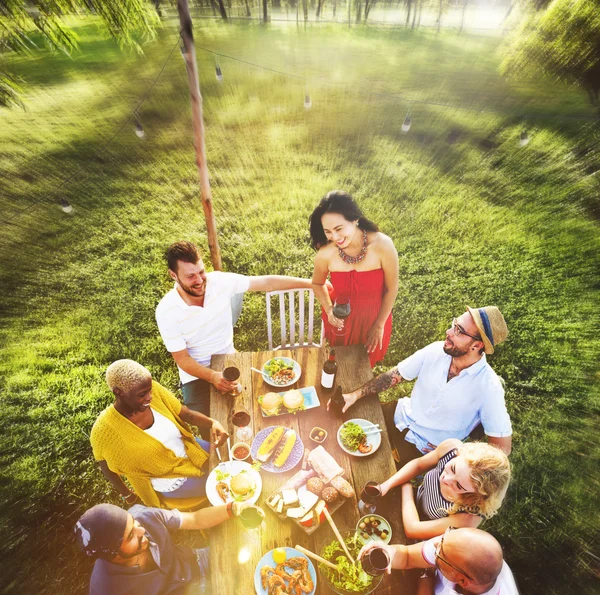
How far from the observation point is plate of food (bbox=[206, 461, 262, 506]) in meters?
1.91

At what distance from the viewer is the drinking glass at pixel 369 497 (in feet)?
5.92

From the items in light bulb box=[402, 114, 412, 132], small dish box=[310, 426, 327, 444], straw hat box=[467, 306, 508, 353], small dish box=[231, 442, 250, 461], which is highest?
light bulb box=[402, 114, 412, 132]

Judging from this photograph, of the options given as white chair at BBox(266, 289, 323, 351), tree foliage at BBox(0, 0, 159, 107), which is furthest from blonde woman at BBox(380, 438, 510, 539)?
tree foliage at BBox(0, 0, 159, 107)

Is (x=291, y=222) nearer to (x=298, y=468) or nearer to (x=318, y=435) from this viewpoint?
(x=318, y=435)

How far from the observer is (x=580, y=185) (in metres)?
7.25

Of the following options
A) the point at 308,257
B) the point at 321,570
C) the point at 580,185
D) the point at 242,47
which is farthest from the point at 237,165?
the point at 321,570

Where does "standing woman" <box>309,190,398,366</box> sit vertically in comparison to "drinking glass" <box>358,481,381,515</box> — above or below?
above

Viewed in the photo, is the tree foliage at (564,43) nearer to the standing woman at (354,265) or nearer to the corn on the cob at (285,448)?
the standing woman at (354,265)

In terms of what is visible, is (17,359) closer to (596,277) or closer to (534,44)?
(534,44)

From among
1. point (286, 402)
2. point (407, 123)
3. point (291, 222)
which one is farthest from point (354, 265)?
point (407, 123)

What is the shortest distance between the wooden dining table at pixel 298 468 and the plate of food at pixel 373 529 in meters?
0.05

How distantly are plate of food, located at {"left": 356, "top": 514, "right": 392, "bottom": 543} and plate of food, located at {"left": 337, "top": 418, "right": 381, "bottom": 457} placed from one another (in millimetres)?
348

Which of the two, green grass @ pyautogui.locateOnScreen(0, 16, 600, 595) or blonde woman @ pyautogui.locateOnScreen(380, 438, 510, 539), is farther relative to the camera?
green grass @ pyautogui.locateOnScreen(0, 16, 600, 595)

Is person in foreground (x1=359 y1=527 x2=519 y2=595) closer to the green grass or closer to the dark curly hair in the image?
the green grass
